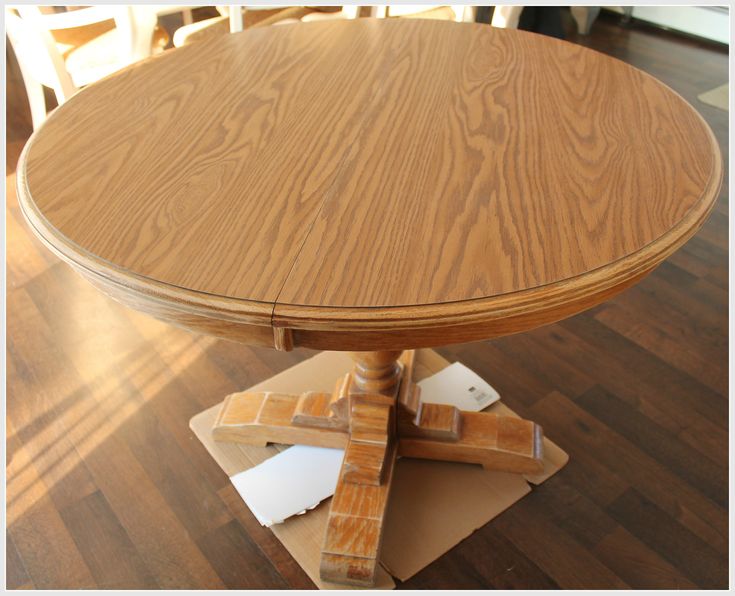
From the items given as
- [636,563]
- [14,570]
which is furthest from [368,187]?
[14,570]

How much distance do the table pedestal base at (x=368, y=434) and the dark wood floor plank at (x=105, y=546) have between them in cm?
29

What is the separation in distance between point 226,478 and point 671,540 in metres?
0.94

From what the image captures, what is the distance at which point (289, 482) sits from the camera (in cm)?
153

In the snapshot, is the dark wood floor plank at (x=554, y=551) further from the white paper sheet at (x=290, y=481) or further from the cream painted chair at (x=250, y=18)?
the cream painted chair at (x=250, y=18)

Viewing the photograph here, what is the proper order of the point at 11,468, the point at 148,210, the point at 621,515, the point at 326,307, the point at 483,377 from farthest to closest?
the point at 483,377 < the point at 11,468 < the point at 621,515 < the point at 148,210 < the point at 326,307

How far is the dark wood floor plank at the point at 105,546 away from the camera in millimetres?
1388

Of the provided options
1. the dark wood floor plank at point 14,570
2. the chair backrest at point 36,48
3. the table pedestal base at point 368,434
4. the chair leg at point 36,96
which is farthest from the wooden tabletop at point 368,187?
the chair leg at point 36,96

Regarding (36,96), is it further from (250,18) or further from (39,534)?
(39,534)

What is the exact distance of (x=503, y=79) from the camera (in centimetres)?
140

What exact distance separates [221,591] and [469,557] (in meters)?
0.49

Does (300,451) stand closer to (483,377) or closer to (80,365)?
(483,377)

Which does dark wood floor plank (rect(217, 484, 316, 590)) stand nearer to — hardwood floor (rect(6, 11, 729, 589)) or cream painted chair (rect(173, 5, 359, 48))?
hardwood floor (rect(6, 11, 729, 589))

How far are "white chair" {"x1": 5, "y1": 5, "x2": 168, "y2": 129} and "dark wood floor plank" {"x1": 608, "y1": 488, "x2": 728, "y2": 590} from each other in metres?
1.95

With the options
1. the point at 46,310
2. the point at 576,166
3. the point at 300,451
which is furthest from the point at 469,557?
the point at 46,310
